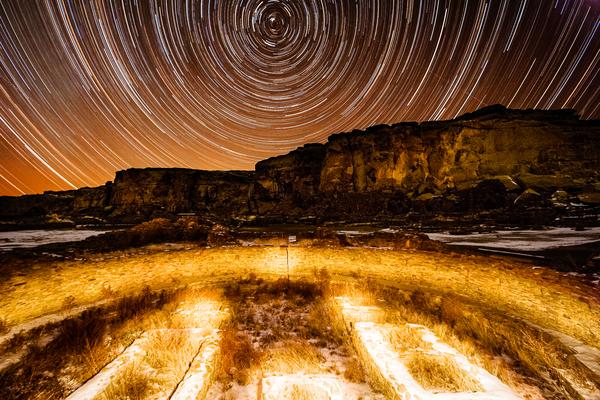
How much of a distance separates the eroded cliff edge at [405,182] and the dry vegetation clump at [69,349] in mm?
21897

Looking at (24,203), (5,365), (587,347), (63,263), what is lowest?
(587,347)

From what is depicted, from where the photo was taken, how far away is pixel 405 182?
145 ft

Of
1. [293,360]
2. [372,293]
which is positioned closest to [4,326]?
[293,360]

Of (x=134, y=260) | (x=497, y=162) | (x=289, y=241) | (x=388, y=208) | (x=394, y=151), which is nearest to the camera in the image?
(x=134, y=260)

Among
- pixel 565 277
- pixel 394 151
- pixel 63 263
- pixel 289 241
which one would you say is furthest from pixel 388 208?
pixel 63 263

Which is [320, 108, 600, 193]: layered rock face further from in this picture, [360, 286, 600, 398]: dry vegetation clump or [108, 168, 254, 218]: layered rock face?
[360, 286, 600, 398]: dry vegetation clump

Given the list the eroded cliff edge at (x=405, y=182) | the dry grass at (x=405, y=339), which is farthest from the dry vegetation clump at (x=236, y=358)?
the eroded cliff edge at (x=405, y=182)

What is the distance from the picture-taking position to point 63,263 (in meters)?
6.60

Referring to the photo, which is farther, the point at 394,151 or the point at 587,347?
the point at 394,151

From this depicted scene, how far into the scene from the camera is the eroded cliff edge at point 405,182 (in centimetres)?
2675

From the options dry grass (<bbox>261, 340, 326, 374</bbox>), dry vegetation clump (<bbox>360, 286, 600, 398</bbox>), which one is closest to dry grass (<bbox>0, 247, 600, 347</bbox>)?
dry vegetation clump (<bbox>360, 286, 600, 398</bbox>)

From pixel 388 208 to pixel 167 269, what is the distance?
96.9 feet

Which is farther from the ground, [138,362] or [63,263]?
[63,263]

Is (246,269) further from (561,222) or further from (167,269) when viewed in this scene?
(561,222)
